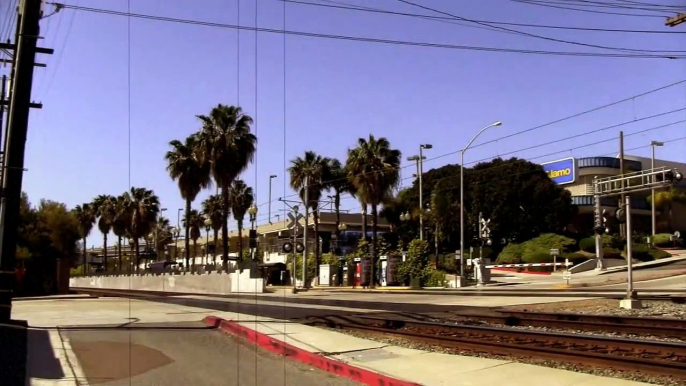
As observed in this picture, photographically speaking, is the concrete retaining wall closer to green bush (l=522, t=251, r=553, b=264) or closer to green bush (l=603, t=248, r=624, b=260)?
green bush (l=522, t=251, r=553, b=264)

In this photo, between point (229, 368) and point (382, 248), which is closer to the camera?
point (229, 368)

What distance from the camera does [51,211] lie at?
5025cm

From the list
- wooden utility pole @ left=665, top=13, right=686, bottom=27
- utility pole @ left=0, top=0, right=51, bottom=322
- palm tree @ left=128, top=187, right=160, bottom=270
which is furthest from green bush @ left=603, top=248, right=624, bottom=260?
utility pole @ left=0, top=0, right=51, bottom=322

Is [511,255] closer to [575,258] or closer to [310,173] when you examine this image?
[575,258]

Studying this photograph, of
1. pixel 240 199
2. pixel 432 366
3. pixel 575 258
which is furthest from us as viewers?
pixel 240 199

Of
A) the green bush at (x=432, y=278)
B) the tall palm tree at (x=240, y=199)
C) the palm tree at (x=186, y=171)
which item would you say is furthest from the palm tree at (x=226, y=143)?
the tall palm tree at (x=240, y=199)

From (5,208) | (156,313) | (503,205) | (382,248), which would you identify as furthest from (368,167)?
(5,208)

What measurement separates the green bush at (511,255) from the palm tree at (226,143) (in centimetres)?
3257

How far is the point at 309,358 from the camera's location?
1126cm

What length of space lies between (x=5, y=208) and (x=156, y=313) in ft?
30.3

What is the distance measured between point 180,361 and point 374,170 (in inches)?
1750

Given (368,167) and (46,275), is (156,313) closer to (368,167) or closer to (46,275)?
(46,275)

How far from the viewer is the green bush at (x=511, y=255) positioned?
6781 centimetres

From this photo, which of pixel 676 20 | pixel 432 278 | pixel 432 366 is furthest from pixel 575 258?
pixel 432 366
